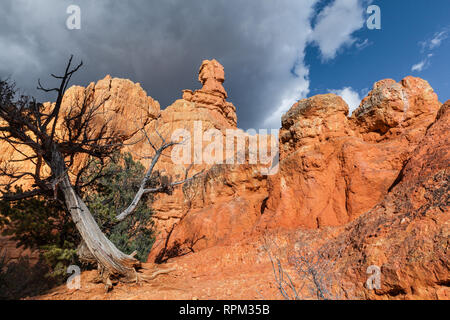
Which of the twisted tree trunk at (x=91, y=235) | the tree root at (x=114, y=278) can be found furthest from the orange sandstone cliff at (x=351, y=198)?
the twisted tree trunk at (x=91, y=235)

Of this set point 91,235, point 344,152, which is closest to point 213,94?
point 344,152

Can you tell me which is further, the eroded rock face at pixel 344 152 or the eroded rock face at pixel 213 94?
the eroded rock face at pixel 213 94

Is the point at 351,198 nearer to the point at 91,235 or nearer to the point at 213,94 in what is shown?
the point at 91,235

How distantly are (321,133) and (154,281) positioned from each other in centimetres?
929

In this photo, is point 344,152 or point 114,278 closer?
point 114,278

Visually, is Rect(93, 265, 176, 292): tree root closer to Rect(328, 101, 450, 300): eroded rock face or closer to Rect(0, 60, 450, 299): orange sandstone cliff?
Rect(0, 60, 450, 299): orange sandstone cliff

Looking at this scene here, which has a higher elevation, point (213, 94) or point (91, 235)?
point (213, 94)

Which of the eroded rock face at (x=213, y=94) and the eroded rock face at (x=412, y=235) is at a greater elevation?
the eroded rock face at (x=213, y=94)

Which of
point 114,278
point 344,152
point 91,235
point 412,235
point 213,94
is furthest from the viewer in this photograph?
point 213,94

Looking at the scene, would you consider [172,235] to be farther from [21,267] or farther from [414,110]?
[414,110]

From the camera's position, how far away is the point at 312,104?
10594mm

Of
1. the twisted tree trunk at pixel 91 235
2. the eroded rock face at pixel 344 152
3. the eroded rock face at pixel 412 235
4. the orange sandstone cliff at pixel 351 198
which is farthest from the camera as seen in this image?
the eroded rock face at pixel 344 152

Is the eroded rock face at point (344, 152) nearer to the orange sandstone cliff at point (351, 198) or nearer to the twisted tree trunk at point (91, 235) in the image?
the orange sandstone cliff at point (351, 198)
